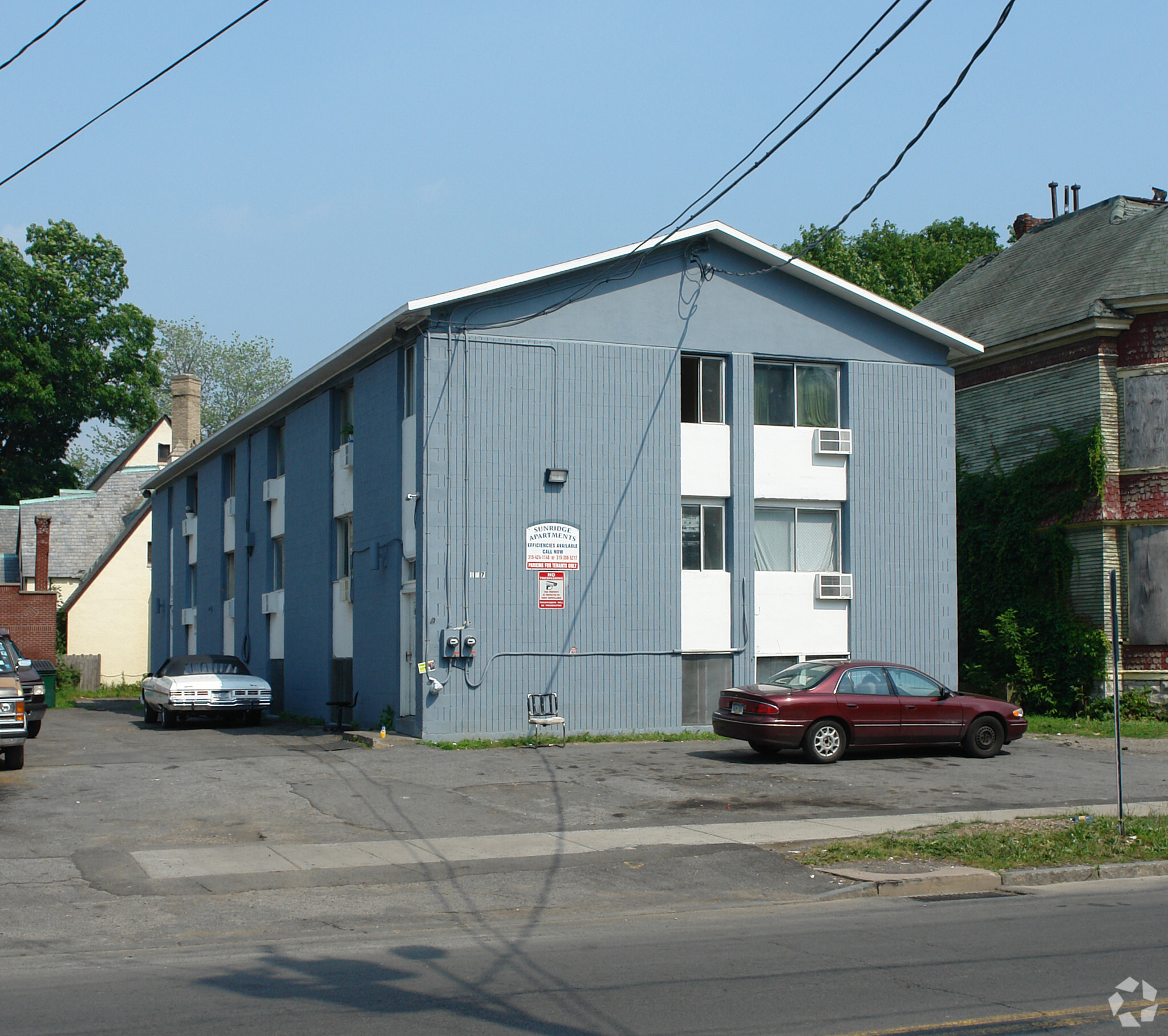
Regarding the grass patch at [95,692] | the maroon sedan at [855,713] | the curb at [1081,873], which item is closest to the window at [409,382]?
the maroon sedan at [855,713]

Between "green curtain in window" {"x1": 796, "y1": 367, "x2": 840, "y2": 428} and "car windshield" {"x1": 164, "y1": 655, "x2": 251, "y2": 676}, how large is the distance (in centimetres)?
1272

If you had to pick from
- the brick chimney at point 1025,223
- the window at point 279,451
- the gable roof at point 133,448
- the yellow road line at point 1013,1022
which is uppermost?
the brick chimney at point 1025,223

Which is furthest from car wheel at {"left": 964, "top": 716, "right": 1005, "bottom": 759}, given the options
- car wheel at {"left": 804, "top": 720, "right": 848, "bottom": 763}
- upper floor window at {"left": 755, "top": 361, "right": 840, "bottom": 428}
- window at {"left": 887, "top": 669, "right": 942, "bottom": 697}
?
upper floor window at {"left": 755, "top": 361, "right": 840, "bottom": 428}

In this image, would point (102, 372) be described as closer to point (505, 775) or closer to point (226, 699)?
point (226, 699)

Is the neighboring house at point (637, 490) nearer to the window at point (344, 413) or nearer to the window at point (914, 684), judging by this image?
the window at point (344, 413)

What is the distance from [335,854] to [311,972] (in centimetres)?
415

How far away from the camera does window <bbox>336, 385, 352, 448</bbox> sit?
86.0 feet

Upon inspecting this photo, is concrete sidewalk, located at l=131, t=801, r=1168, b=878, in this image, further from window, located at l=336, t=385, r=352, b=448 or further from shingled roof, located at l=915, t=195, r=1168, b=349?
shingled roof, located at l=915, t=195, r=1168, b=349

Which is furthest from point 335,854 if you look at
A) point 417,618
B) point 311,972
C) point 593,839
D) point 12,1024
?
point 417,618

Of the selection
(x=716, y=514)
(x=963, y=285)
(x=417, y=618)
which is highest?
(x=963, y=285)

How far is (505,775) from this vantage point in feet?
55.2

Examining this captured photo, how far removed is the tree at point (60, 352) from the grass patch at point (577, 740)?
3971 cm

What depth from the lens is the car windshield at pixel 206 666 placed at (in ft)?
86.1

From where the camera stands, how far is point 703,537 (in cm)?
2291
